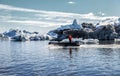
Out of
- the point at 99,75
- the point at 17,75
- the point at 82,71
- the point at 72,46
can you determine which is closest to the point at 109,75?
the point at 99,75

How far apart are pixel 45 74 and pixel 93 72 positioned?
21.7 feet

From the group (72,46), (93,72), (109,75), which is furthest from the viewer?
(72,46)

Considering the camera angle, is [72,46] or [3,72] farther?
[72,46]

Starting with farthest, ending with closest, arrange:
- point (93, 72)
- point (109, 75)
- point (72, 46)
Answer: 1. point (72, 46)
2. point (93, 72)
3. point (109, 75)

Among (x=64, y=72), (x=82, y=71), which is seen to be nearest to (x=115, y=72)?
(x=82, y=71)

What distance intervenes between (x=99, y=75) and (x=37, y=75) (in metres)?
7.94

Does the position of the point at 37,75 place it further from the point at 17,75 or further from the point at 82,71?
the point at 82,71

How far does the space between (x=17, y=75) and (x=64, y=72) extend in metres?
6.50

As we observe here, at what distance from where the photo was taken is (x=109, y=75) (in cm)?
3312

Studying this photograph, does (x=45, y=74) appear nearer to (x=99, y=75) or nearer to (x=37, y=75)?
(x=37, y=75)

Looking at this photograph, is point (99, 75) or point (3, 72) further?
point (3, 72)

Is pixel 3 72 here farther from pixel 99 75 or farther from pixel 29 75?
→ pixel 99 75

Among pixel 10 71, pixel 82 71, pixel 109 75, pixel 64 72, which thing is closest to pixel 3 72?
pixel 10 71

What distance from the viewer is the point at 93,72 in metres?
35.7
